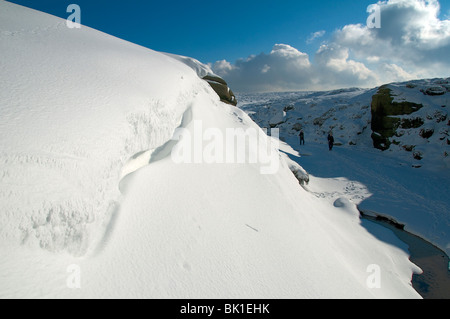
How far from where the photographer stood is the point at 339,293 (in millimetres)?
2834

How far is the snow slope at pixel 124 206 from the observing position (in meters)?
1.83

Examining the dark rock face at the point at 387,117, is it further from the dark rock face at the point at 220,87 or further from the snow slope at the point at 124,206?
the snow slope at the point at 124,206

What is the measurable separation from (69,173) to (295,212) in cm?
388

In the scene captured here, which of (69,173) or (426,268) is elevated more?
(69,173)

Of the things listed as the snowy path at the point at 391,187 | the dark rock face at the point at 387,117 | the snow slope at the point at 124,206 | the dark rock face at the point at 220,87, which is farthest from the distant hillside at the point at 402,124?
the snow slope at the point at 124,206

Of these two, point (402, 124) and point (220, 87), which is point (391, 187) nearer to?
point (402, 124)

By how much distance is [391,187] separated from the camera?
909 centimetres

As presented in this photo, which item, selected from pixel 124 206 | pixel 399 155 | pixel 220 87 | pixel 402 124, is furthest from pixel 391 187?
pixel 220 87

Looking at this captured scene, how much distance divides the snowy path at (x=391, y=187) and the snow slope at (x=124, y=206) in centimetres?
286

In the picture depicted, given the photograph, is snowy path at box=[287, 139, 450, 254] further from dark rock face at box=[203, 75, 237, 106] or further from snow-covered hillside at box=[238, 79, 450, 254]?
dark rock face at box=[203, 75, 237, 106]

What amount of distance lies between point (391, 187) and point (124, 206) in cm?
1027

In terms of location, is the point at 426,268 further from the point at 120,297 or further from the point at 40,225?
the point at 40,225

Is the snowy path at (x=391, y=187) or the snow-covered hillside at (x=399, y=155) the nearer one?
the snowy path at (x=391, y=187)

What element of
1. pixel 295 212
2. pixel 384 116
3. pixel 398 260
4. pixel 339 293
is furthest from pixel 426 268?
pixel 384 116
